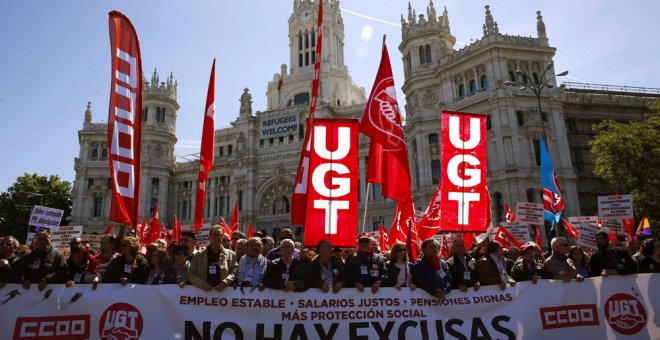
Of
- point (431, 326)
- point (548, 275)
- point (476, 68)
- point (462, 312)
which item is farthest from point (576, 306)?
point (476, 68)

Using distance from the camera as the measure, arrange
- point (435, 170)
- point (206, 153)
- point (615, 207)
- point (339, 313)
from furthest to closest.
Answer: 1. point (435, 170)
2. point (615, 207)
3. point (206, 153)
4. point (339, 313)

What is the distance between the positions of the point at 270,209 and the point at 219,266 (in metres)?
43.9

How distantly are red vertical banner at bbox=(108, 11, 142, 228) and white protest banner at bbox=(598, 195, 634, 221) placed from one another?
16.4 m

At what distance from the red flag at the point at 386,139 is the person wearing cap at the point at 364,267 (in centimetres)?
285

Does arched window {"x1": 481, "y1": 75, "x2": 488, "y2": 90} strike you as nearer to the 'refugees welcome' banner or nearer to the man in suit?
the 'refugees welcome' banner

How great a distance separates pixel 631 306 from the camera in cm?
787

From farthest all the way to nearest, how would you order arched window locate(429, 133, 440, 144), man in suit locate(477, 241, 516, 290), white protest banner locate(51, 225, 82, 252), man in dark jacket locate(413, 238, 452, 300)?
arched window locate(429, 133, 440, 144), white protest banner locate(51, 225, 82, 252), man in suit locate(477, 241, 516, 290), man in dark jacket locate(413, 238, 452, 300)

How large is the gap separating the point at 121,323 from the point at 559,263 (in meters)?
7.96

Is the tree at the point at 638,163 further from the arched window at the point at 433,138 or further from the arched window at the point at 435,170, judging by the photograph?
the arched window at the point at 433,138

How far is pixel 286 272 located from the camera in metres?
7.55

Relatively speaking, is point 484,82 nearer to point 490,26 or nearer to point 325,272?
point 490,26

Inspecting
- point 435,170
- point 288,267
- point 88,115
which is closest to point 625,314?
point 288,267

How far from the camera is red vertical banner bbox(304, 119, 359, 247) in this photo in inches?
371

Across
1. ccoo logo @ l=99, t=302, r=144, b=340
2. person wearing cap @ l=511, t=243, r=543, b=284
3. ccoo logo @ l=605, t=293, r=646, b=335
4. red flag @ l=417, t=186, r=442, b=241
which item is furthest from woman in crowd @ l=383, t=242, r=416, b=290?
red flag @ l=417, t=186, r=442, b=241
